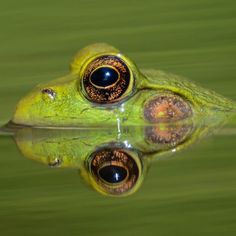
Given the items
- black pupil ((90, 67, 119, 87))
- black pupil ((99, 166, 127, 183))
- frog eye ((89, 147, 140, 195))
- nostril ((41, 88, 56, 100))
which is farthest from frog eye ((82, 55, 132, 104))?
black pupil ((99, 166, 127, 183))

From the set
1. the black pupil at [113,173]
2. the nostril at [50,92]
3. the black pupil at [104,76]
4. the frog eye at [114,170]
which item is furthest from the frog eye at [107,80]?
the black pupil at [113,173]

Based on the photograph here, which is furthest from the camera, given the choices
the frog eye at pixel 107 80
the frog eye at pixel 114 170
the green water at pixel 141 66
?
the frog eye at pixel 107 80

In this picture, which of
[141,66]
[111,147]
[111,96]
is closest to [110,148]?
[111,147]

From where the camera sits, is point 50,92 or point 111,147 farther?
point 50,92

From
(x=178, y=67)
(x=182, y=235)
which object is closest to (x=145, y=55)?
(x=178, y=67)

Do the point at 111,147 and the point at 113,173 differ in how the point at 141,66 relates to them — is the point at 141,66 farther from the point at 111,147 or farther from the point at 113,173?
the point at 113,173

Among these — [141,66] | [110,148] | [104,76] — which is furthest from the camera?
[141,66]

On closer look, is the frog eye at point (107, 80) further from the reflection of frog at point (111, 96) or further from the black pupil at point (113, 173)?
the black pupil at point (113, 173)
